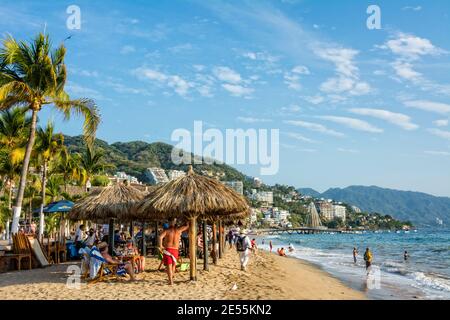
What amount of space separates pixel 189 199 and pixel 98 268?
9.68ft

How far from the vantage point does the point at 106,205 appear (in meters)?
12.7

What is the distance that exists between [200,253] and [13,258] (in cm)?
679

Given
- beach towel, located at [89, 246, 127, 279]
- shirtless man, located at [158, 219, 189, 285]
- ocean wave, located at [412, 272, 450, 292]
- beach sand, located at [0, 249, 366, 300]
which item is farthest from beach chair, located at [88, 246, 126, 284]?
ocean wave, located at [412, 272, 450, 292]

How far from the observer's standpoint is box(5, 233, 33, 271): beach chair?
42.4 feet

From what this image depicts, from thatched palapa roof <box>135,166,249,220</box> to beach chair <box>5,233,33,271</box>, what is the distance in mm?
4579

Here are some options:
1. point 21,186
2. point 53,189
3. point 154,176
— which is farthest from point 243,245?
point 154,176

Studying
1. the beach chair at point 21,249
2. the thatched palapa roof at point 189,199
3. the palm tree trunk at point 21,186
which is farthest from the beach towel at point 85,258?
the palm tree trunk at point 21,186

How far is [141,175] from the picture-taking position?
150000 mm

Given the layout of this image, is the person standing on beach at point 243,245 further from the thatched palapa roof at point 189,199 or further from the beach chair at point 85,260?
the beach chair at point 85,260

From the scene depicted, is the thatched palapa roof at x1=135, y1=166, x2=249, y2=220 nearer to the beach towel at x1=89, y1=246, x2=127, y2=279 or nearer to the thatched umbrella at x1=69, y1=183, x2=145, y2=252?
the beach towel at x1=89, y1=246, x2=127, y2=279

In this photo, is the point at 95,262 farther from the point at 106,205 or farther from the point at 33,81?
the point at 33,81

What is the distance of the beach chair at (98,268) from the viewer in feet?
34.1
